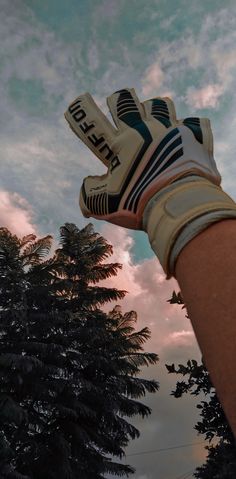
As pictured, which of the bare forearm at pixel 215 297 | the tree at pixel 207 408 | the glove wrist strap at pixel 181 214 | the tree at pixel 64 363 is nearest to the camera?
the bare forearm at pixel 215 297

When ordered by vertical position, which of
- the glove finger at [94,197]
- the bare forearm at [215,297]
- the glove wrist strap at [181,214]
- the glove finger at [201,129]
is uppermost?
the glove finger at [201,129]

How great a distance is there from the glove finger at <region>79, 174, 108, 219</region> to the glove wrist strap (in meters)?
0.51

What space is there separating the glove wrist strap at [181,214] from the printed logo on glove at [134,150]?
0.13 meters

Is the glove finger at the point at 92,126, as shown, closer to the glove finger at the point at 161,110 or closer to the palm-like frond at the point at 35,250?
the glove finger at the point at 161,110

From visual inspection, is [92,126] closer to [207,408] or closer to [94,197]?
[94,197]

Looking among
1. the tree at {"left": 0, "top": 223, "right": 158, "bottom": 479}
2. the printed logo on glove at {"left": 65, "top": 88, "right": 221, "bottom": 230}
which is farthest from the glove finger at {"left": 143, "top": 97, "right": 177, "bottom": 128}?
the tree at {"left": 0, "top": 223, "right": 158, "bottom": 479}

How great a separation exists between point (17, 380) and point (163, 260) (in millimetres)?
10926

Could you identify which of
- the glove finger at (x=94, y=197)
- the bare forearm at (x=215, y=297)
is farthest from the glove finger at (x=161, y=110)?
the bare forearm at (x=215, y=297)

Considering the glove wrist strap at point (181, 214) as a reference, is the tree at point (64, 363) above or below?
above

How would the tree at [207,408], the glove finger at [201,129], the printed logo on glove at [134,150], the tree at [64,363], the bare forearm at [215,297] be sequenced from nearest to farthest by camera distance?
the bare forearm at [215,297], the printed logo on glove at [134,150], the glove finger at [201,129], the tree at [207,408], the tree at [64,363]

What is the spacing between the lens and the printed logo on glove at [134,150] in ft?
8.04

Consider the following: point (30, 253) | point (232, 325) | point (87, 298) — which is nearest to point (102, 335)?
point (87, 298)

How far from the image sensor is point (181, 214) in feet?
6.66

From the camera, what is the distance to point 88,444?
41.9 ft
